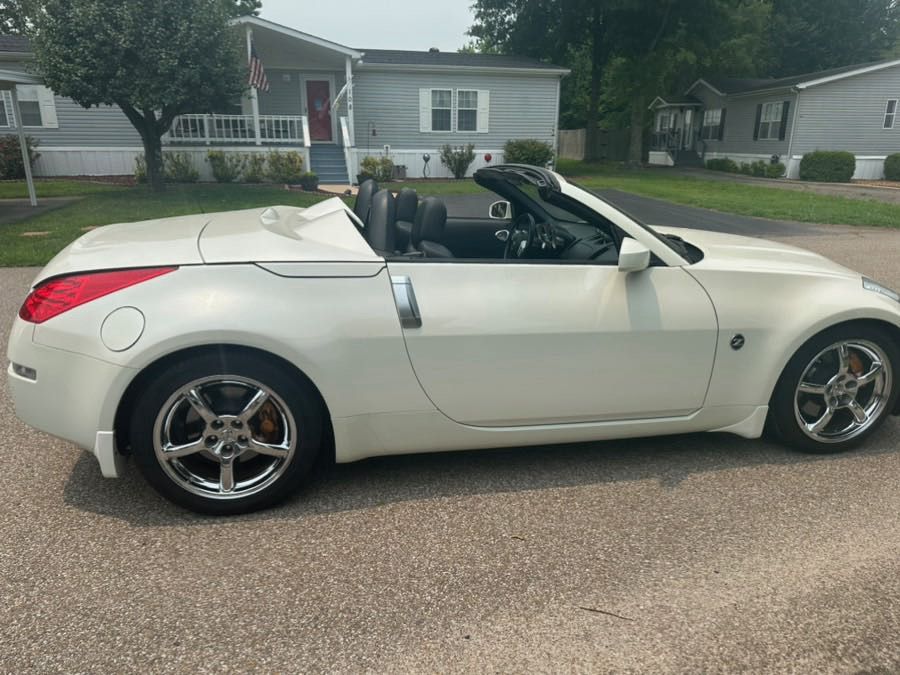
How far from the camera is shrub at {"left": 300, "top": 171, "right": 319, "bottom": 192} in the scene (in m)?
18.5

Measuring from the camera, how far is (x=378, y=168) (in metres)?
20.7

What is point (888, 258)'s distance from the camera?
9.52m

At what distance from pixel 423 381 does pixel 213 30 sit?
15.0m

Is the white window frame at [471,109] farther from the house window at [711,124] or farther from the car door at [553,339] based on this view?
the car door at [553,339]

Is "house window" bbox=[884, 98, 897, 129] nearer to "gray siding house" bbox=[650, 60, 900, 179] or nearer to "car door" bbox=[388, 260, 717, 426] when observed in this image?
"gray siding house" bbox=[650, 60, 900, 179]

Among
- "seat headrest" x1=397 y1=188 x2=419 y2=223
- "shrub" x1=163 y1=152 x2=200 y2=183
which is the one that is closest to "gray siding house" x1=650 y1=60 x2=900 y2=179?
"shrub" x1=163 y1=152 x2=200 y2=183

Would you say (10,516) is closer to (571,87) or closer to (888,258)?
(888,258)

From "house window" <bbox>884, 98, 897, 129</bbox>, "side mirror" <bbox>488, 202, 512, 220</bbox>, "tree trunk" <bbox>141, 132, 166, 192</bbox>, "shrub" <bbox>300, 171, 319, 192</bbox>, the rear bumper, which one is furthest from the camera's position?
"house window" <bbox>884, 98, 897, 129</bbox>

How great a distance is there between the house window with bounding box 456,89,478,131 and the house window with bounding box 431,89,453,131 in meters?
0.28

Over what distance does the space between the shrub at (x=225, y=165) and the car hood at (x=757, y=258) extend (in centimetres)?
1772

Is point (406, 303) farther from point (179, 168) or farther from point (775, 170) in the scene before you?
Result: point (775, 170)

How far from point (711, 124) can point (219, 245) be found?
1483 inches

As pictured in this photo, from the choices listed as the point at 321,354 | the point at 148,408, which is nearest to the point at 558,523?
the point at 321,354

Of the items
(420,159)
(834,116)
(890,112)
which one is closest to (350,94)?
(420,159)
